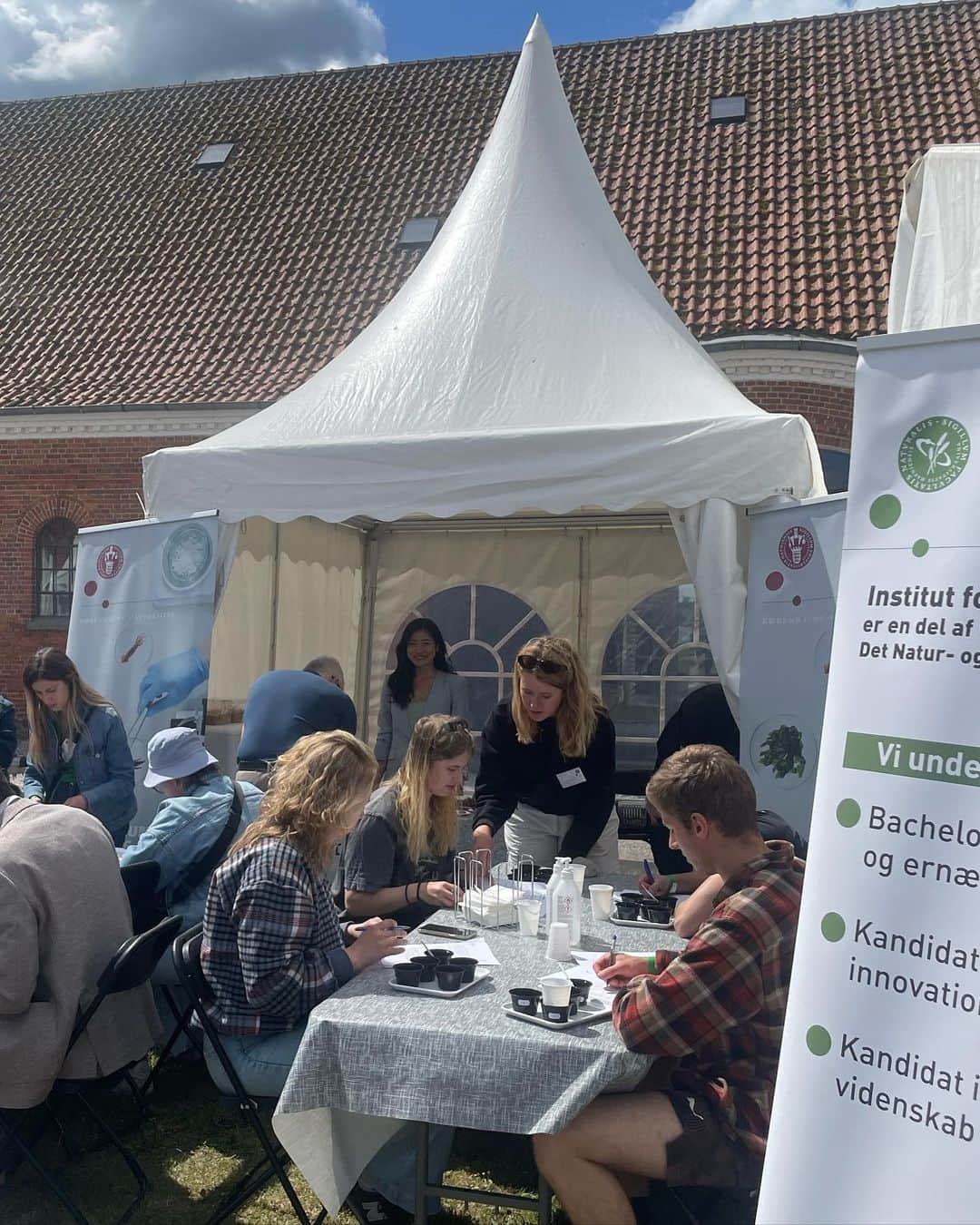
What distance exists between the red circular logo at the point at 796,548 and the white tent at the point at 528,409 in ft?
0.66

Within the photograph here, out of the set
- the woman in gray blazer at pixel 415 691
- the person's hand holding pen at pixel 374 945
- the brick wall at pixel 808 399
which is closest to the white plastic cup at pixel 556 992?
the person's hand holding pen at pixel 374 945

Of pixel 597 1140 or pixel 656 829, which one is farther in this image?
pixel 656 829

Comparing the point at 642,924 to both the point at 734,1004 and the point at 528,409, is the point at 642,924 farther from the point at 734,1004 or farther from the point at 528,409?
the point at 528,409

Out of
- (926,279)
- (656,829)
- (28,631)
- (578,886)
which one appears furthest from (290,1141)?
(28,631)

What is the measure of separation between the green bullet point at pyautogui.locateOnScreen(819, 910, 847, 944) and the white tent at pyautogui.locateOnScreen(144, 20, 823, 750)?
3040mm

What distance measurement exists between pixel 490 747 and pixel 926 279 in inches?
94.6

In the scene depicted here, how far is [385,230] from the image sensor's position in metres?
14.1

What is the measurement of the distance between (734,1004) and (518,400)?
11.0ft

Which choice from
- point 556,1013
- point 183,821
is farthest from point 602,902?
point 183,821

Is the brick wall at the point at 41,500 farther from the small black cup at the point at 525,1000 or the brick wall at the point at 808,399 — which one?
the small black cup at the point at 525,1000

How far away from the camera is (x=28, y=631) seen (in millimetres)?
14000

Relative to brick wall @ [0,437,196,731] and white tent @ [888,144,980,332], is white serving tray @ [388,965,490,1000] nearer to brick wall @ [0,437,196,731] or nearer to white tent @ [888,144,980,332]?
white tent @ [888,144,980,332]

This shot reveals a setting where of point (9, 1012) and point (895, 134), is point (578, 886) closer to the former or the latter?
point (9, 1012)

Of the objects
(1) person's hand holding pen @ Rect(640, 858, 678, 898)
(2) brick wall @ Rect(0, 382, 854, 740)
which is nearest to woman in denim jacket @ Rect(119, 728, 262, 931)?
(1) person's hand holding pen @ Rect(640, 858, 678, 898)
